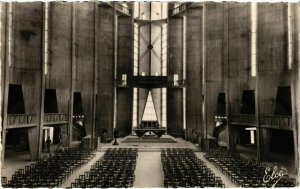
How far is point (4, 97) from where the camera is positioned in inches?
702

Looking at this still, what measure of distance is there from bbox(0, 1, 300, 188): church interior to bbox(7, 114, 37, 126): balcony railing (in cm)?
9

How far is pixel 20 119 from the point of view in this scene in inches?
789

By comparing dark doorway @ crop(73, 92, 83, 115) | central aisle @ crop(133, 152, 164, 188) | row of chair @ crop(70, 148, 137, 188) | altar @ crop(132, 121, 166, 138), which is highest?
dark doorway @ crop(73, 92, 83, 115)

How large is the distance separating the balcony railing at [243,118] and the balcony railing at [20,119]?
57.1 feet

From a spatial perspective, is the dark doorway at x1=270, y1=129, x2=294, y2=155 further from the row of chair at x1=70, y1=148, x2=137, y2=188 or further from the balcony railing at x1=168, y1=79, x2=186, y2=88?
the row of chair at x1=70, y1=148, x2=137, y2=188

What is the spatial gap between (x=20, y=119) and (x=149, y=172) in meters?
10.0

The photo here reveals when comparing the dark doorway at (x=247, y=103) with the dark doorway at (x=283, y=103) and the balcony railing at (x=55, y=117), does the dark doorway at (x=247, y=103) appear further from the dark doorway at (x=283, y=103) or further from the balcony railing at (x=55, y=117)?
the balcony railing at (x=55, y=117)

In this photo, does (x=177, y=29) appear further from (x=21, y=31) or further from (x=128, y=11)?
A: (x=21, y=31)

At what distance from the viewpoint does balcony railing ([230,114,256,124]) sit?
23.7 metres

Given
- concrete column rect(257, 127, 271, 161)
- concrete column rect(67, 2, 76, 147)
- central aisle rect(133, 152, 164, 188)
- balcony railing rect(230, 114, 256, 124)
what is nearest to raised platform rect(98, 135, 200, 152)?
central aisle rect(133, 152, 164, 188)

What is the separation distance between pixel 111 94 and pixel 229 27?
15690 millimetres

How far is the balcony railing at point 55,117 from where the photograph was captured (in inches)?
977

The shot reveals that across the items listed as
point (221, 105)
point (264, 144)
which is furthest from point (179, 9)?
point (264, 144)

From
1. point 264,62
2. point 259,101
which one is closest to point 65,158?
point 259,101
